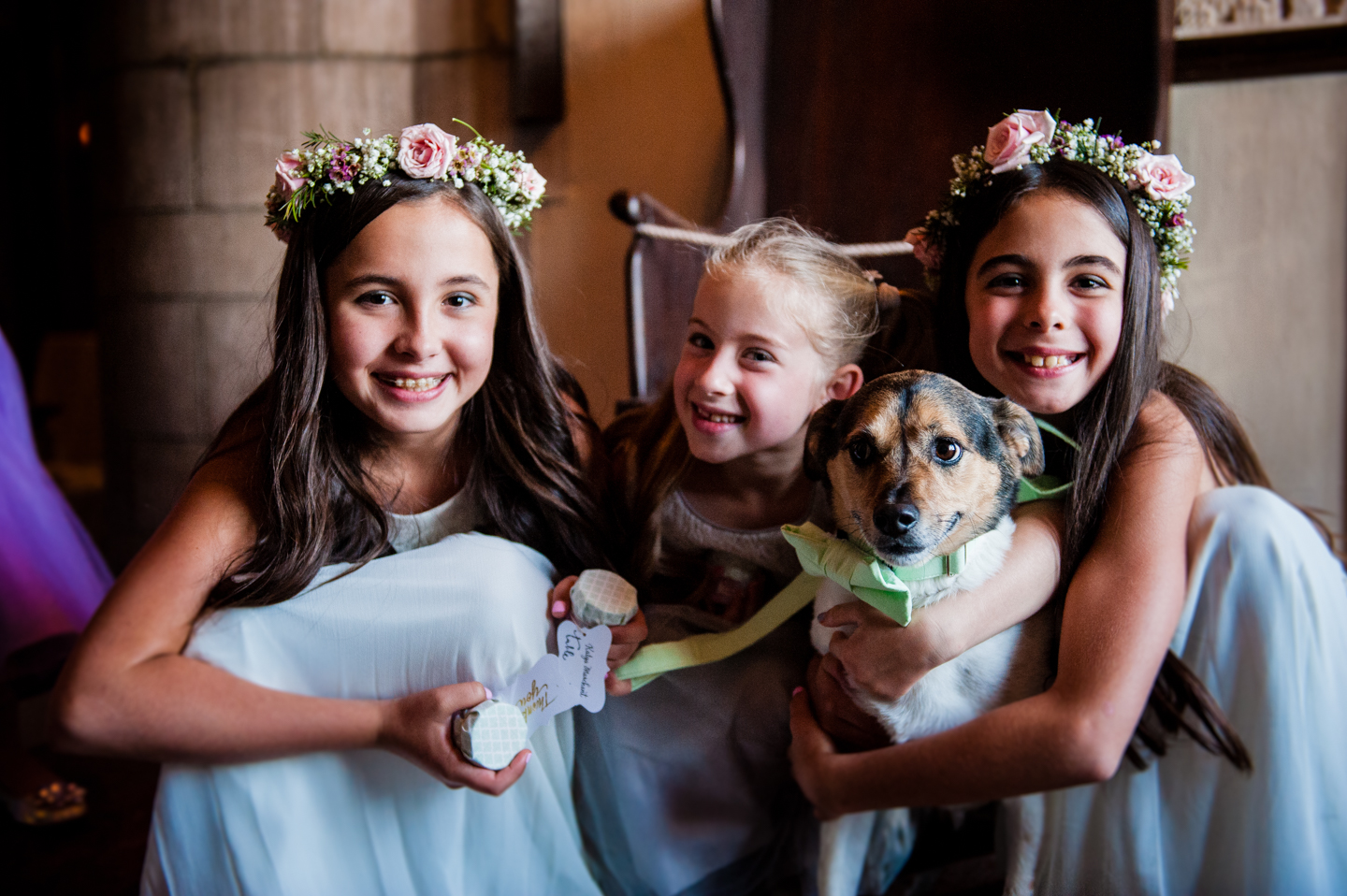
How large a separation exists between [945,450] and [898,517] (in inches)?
3.9

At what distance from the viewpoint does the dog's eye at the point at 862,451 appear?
893 mm

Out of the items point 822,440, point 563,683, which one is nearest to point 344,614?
point 563,683

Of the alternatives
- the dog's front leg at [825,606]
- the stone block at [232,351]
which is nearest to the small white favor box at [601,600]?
the dog's front leg at [825,606]

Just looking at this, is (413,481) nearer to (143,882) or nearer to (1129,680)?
(143,882)

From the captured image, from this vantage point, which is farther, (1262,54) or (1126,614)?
(1262,54)

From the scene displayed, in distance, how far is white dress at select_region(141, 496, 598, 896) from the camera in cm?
98

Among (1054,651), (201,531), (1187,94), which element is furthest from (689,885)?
(1187,94)

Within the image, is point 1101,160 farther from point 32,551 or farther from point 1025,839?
point 32,551

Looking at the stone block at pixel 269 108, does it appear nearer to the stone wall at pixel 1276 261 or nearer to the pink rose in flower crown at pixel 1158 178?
the pink rose in flower crown at pixel 1158 178

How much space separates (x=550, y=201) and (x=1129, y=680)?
4.84 feet

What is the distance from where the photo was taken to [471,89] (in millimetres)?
2207

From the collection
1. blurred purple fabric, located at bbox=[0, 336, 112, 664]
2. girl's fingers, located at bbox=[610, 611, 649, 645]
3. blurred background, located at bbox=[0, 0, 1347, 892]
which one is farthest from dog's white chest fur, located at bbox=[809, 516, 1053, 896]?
blurred purple fabric, located at bbox=[0, 336, 112, 664]

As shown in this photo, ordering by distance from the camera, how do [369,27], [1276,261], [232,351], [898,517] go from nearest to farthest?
[898,517]
[232,351]
[1276,261]
[369,27]

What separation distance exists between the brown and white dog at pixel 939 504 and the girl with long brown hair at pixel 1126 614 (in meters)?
0.04
